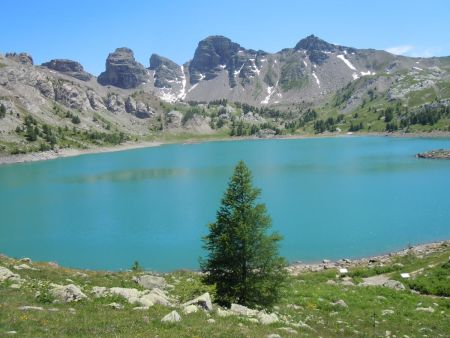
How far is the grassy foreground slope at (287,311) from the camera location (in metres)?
15.5

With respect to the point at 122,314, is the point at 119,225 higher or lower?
lower

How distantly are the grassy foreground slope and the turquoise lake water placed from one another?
19192mm

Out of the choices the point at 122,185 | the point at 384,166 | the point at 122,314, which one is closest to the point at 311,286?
the point at 122,314

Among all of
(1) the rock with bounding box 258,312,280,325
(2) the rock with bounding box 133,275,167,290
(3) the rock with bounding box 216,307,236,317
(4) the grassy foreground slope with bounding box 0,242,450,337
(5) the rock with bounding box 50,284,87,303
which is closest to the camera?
(4) the grassy foreground slope with bounding box 0,242,450,337

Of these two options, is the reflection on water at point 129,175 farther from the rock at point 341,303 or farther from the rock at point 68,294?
the rock at point 68,294

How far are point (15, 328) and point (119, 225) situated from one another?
205 ft

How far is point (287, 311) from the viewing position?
24375 millimetres

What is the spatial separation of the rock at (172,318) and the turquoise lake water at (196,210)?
34.0 meters

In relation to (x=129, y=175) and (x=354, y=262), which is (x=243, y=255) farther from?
(x=129, y=175)

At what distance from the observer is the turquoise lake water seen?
191 feet

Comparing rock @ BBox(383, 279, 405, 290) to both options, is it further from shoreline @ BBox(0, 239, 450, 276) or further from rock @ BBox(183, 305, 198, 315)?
rock @ BBox(183, 305, 198, 315)

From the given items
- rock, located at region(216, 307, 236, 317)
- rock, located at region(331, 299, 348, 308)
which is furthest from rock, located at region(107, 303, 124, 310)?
rock, located at region(331, 299, 348, 308)

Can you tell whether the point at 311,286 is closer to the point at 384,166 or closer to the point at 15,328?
the point at 15,328

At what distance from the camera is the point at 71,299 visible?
1917cm
